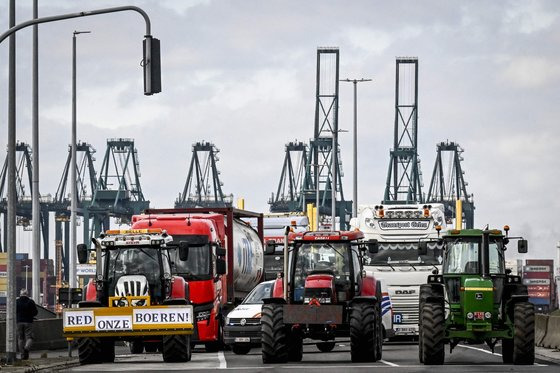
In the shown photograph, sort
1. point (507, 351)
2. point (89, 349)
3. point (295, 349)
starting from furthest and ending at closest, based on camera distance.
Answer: point (295, 349)
point (89, 349)
point (507, 351)

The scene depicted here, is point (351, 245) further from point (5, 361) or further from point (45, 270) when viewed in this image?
point (45, 270)

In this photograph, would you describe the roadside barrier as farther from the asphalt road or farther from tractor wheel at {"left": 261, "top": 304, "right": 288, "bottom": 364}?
tractor wheel at {"left": 261, "top": 304, "right": 288, "bottom": 364}

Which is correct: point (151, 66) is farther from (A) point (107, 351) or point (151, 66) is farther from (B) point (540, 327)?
(B) point (540, 327)

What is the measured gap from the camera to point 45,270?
173 metres

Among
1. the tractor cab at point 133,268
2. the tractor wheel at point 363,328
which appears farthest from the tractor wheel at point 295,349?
the tractor cab at point 133,268

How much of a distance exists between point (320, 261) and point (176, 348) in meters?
3.37

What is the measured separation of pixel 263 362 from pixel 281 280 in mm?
2049

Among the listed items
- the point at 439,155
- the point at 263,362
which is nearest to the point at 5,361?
the point at 263,362

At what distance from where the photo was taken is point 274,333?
28547 mm

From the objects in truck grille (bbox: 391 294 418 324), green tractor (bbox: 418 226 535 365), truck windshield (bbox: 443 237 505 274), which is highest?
truck windshield (bbox: 443 237 505 274)

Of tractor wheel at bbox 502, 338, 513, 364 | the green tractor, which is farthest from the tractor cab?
tractor wheel at bbox 502, 338, 513, 364

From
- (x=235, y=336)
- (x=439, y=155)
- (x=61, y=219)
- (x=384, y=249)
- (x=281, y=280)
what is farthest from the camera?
(x=439, y=155)

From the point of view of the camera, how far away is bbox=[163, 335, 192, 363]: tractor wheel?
29.9 meters

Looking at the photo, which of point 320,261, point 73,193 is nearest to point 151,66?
point 320,261
